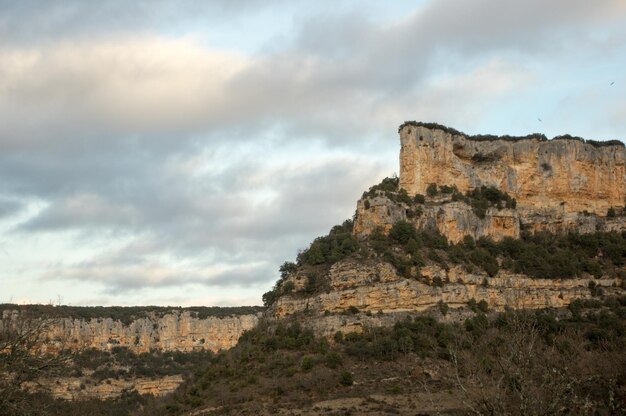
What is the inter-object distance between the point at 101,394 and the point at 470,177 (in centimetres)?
4674

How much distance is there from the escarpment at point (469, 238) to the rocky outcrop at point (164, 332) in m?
35.8

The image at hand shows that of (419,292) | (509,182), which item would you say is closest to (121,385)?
(419,292)

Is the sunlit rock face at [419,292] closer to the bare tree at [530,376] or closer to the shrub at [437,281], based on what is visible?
the shrub at [437,281]

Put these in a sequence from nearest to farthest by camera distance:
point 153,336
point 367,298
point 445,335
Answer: point 445,335
point 367,298
point 153,336

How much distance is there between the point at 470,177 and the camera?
7031cm

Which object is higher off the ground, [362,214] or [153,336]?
[362,214]

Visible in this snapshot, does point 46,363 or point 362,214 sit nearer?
point 46,363

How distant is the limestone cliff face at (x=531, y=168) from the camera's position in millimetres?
69062

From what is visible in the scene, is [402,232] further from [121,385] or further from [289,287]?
[121,385]

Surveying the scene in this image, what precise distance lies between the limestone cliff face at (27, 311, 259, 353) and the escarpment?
118ft

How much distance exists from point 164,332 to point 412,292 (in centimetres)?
5521

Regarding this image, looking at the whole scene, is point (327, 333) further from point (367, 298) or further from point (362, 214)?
point (362, 214)

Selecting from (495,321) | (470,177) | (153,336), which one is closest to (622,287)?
(495,321)

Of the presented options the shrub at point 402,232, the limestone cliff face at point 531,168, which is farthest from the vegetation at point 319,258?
Result: the limestone cliff face at point 531,168
